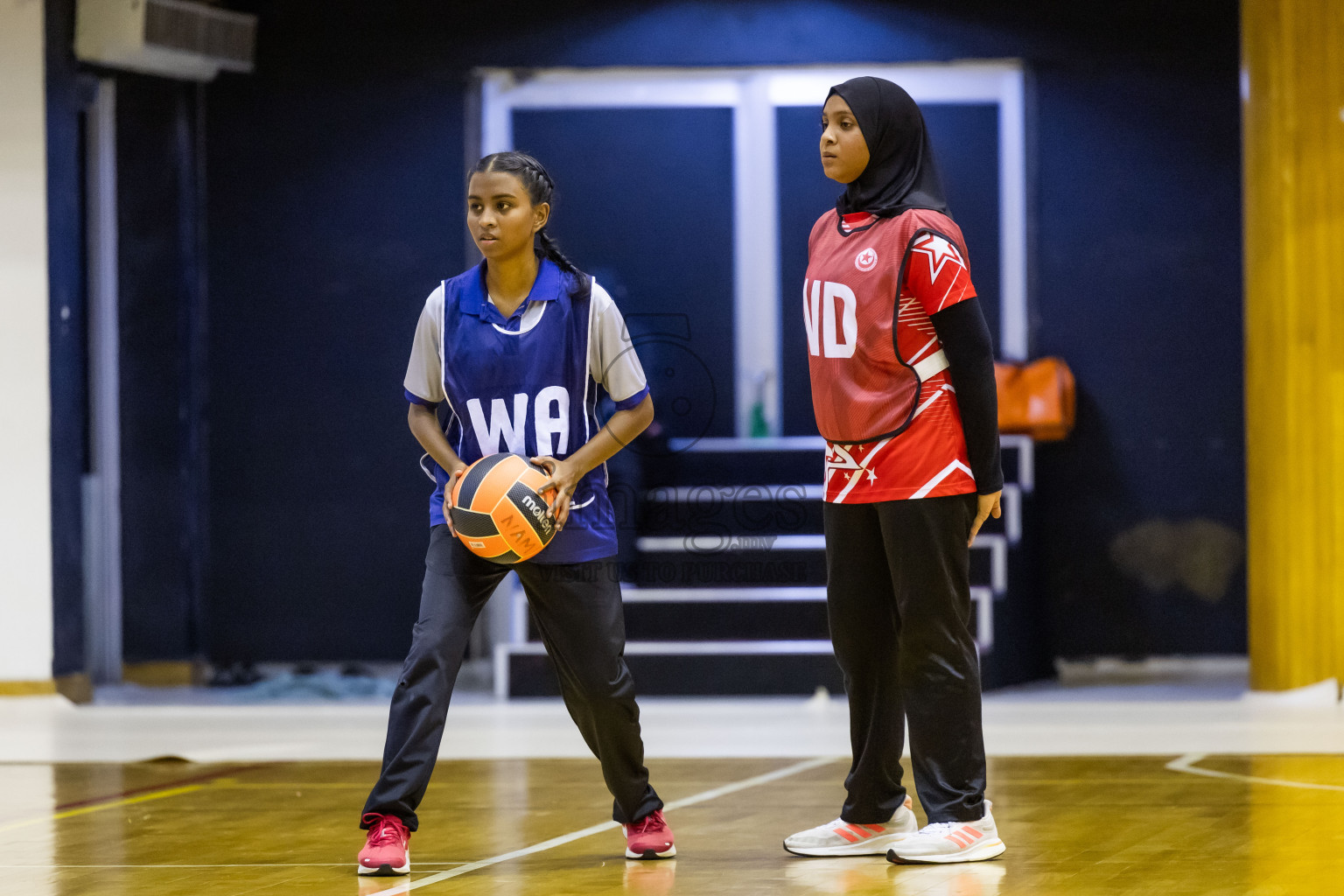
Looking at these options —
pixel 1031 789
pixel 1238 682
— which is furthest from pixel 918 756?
pixel 1238 682

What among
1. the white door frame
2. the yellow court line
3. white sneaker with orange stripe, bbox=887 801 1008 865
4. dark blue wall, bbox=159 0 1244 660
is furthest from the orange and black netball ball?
the white door frame

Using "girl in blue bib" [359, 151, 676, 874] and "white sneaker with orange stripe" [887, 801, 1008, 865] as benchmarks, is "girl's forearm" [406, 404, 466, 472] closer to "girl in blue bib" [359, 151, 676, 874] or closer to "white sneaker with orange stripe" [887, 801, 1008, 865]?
"girl in blue bib" [359, 151, 676, 874]

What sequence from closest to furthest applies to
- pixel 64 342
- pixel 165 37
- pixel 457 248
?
pixel 64 342
pixel 165 37
pixel 457 248

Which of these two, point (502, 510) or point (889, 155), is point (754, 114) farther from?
point (502, 510)

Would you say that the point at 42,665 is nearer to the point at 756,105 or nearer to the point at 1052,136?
the point at 756,105

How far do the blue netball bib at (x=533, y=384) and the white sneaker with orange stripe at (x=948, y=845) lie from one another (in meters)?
0.77

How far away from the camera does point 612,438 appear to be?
2.91 meters

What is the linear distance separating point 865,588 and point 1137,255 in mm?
4820

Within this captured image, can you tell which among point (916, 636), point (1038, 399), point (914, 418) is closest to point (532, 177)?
point (914, 418)

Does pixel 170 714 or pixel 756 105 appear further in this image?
pixel 756 105

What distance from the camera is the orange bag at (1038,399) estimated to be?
7004 mm

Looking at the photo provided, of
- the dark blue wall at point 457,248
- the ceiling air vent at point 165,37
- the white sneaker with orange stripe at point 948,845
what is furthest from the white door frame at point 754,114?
the white sneaker with orange stripe at point 948,845

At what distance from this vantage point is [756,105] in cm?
760

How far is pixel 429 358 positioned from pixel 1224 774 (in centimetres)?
234
